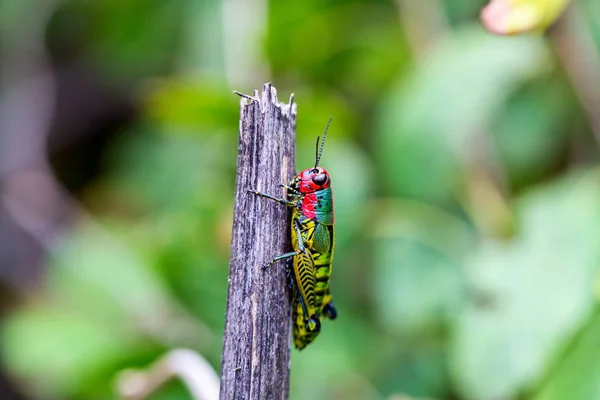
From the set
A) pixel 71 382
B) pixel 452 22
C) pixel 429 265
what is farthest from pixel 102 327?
pixel 452 22

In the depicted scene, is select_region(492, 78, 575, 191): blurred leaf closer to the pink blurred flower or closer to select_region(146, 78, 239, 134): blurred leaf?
select_region(146, 78, 239, 134): blurred leaf

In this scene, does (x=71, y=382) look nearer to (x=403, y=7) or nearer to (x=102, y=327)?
(x=102, y=327)

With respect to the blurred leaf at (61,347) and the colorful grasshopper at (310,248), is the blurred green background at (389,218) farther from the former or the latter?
the colorful grasshopper at (310,248)

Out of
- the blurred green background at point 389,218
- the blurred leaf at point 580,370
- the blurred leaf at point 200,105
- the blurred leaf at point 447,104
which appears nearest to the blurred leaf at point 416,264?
the blurred green background at point 389,218

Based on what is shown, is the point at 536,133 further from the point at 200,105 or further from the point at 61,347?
the point at 61,347

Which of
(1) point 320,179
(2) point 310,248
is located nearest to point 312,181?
(1) point 320,179
